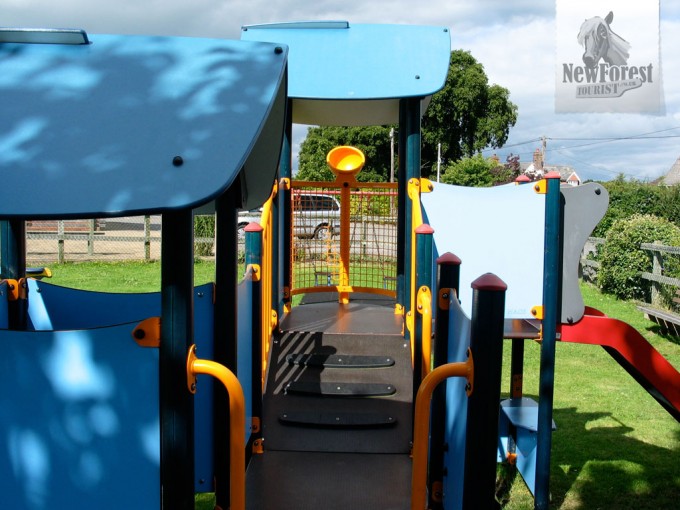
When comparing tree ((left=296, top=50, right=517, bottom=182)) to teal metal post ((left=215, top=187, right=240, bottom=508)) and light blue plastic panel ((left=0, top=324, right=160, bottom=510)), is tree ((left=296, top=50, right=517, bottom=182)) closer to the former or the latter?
teal metal post ((left=215, top=187, right=240, bottom=508))

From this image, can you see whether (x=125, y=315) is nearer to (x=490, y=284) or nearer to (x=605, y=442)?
(x=490, y=284)

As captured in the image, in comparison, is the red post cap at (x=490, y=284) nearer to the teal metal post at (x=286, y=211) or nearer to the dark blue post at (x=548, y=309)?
the dark blue post at (x=548, y=309)

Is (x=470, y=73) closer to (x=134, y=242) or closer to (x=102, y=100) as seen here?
(x=134, y=242)

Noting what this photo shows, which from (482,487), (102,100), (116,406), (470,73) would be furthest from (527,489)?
(470,73)

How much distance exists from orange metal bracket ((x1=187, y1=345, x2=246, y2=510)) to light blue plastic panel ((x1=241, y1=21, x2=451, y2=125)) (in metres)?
3.44

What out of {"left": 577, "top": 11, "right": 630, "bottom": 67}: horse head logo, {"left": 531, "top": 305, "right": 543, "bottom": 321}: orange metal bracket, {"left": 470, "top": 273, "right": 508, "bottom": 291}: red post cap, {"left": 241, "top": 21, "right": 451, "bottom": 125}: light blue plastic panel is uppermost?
{"left": 577, "top": 11, "right": 630, "bottom": 67}: horse head logo

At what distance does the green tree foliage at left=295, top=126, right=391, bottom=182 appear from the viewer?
117ft

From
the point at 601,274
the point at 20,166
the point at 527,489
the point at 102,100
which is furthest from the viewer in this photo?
the point at 601,274

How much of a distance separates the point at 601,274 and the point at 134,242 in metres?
12.3

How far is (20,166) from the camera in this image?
5.11 ft

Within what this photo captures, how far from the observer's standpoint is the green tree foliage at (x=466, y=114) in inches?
1458

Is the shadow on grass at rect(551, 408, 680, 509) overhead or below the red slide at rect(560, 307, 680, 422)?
below

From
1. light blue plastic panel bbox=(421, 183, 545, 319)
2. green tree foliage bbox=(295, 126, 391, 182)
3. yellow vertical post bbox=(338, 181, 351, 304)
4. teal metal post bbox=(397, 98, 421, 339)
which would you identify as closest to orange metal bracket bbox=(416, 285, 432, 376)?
light blue plastic panel bbox=(421, 183, 545, 319)

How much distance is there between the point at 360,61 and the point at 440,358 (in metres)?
3.15
